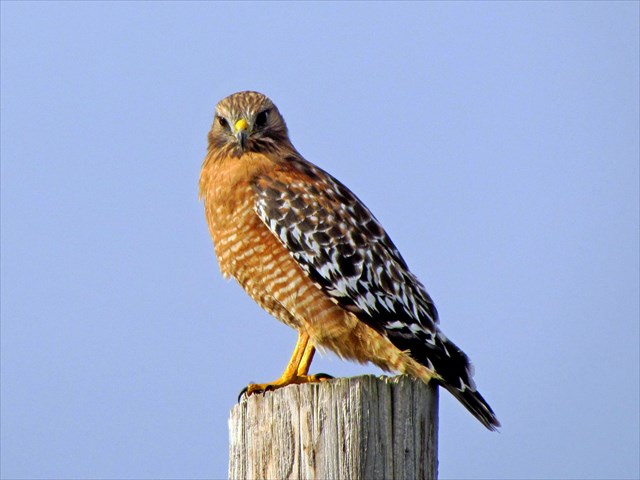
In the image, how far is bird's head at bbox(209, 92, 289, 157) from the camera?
8320 millimetres

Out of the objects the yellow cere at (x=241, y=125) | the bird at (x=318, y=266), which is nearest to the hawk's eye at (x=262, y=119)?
the yellow cere at (x=241, y=125)

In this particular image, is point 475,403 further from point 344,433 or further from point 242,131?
point 242,131

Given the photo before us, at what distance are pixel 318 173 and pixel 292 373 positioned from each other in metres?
1.78

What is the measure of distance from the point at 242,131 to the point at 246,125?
0.10m

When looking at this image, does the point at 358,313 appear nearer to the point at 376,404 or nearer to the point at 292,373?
the point at 292,373

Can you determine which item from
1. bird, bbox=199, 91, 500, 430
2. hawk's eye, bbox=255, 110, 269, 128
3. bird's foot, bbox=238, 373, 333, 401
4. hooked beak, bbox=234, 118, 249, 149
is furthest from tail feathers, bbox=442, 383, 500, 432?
hawk's eye, bbox=255, 110, 269, 128

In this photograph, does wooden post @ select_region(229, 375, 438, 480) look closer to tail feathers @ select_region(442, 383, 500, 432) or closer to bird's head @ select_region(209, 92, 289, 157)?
tail feathers @ select_region(442, 383, 500, 432)

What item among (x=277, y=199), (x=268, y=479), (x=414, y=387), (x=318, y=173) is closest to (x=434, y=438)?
(x=414, y=387)

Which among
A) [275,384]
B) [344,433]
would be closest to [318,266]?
[275,384]

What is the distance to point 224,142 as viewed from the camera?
27.9 feet

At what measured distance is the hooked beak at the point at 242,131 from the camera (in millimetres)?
8172

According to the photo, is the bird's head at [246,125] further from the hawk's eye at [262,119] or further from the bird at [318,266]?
the bird at [318,266]

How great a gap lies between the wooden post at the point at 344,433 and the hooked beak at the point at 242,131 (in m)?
3.86

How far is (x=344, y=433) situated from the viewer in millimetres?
4297
